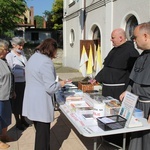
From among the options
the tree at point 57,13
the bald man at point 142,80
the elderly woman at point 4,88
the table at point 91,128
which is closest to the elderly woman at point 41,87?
the table at point 91,128

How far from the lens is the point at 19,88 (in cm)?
491

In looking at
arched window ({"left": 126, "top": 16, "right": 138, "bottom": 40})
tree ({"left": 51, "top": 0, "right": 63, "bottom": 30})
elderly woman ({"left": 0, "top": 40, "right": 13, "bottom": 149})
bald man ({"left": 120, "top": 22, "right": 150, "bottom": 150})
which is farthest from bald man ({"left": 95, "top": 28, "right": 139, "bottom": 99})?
tree ({"left": 51, "top": 0, "right": 63, "bottom": 30})

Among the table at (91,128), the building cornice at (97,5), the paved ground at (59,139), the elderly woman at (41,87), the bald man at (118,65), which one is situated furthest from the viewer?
the building cornice at (97,5)

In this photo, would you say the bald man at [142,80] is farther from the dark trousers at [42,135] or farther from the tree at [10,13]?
the tree at [10,13]

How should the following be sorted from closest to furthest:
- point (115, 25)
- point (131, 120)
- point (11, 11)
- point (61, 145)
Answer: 1. point (131, 120)
2. point (61, 145)
3. point (115, 25)
4. point (11, 11)

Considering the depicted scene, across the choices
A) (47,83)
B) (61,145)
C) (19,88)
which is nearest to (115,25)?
(19,88)

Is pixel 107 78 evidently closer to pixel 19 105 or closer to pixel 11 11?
pixel 19 105

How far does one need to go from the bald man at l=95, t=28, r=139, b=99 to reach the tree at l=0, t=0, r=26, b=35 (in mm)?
11783

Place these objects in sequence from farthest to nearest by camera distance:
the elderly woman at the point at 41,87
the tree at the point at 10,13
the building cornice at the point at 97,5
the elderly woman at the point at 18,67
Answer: the tree at the point at 10,13, the building cornice at the point at 97,5, the elderly woman at the point at 18,67, the elderly woman at the point at 41,87

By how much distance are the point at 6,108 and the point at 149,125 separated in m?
2.31

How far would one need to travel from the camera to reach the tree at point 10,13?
14.6 meters

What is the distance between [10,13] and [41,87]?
43.6 feet

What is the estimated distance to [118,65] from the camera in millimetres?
3906

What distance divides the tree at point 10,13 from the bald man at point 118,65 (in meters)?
11.8
